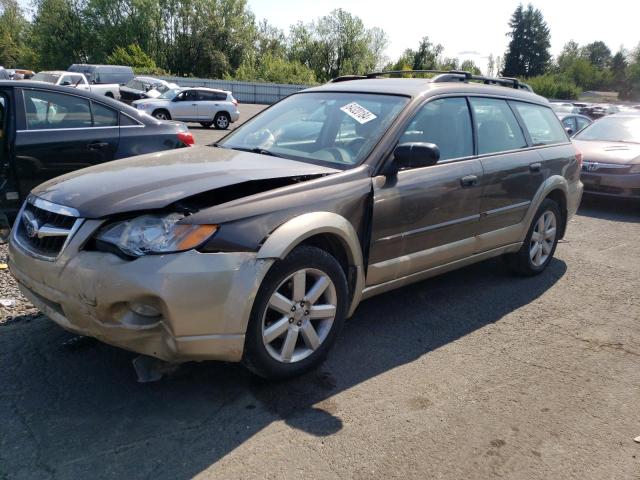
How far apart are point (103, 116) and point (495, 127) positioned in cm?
393

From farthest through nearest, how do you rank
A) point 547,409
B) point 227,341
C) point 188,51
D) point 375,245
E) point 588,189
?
point 188,51 → point 588,189 → point 375,245 → point 547,409 → point 227,341

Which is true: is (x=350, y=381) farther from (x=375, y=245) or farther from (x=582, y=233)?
(x=582, y=233)

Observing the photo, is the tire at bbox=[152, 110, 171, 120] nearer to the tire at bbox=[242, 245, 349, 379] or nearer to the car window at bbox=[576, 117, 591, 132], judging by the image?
the car window at bbox=[576, 117, 591, 132]

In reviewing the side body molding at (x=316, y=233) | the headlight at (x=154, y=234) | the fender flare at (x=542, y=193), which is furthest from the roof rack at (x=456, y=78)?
the headlight at (x=154, y=234)

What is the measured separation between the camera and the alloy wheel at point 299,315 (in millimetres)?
3080

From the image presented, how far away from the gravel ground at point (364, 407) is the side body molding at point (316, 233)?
1.95ft

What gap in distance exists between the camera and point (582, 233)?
744cm

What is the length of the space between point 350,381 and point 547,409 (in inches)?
43.8

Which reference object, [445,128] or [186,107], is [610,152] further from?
[186,107]

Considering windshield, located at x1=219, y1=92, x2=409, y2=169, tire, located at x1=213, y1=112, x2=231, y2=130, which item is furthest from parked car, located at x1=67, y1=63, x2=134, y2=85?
windshield, located at x1=219, y1=92, x2=409, y2=169

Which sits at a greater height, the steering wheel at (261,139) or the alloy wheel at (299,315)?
the steering wheel at (261,139)

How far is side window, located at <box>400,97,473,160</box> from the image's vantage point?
13.1 ft

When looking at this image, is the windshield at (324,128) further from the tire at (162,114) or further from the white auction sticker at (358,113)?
the tire at (162,114)

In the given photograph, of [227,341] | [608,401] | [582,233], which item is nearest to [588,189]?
[582,233]
